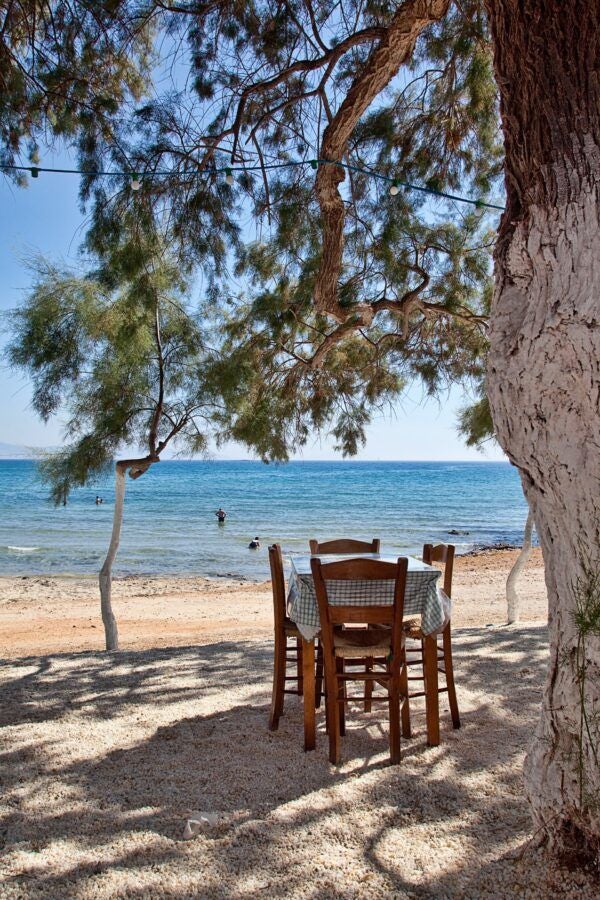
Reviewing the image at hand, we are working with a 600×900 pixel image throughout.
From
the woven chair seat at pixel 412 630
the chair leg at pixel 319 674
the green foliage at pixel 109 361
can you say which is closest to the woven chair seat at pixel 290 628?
the chair leg at pixel 319 674

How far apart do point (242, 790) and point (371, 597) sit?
3.34 feet

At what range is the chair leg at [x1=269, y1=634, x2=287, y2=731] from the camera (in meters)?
3.42

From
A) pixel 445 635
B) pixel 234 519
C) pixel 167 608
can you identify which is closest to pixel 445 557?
pixel 445 635

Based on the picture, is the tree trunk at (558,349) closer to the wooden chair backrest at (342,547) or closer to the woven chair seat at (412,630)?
the woven chair seat at (412,630)

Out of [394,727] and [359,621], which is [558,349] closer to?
[359,621]

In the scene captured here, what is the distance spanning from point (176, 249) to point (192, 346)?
1263mm

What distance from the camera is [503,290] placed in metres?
2.00

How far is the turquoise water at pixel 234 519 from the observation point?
1609cm

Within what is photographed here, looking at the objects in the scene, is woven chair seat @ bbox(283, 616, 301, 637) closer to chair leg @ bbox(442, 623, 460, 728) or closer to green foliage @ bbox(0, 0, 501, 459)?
chair leg @ bbox(442, 623, 460, 728)

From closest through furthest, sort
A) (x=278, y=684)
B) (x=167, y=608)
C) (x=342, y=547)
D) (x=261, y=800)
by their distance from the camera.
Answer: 1. (x=261, y=800)
2. (x=278, y=684)
3. (x=342, y=547)
4. (x=167, y=608)

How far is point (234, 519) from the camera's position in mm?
26141

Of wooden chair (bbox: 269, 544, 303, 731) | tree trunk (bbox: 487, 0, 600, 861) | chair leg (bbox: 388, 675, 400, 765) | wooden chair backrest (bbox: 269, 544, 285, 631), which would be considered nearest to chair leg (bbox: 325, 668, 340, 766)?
chair leg (bbox: 388, 675, 400, 765)

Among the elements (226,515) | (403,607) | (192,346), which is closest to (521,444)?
(403,607)

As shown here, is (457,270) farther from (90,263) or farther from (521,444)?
(521,444)
